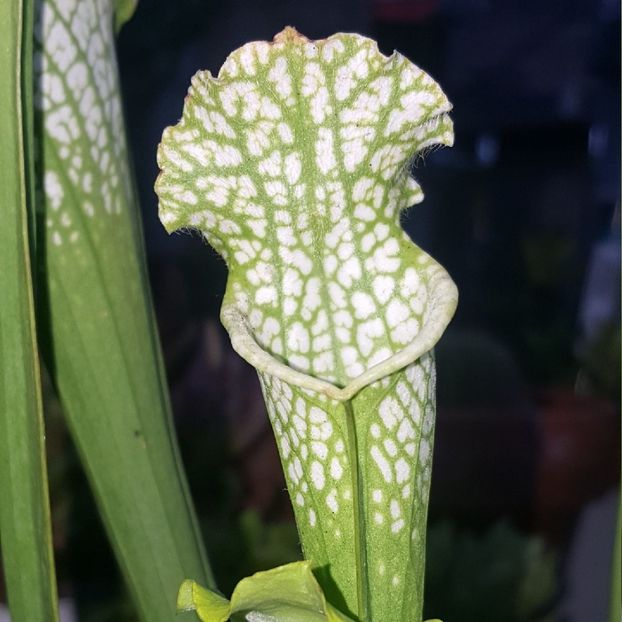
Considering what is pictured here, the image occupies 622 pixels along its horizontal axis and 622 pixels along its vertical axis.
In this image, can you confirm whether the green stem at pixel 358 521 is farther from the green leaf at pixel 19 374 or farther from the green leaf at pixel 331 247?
the green leaf at pixel 19 374

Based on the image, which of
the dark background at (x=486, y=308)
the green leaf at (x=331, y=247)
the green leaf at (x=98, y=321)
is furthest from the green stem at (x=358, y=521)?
the dark background at (x=486, y=308)

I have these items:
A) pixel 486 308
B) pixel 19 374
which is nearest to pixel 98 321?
pixel 19 374

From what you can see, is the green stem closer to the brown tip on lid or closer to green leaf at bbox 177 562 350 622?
green leaf at bbox 177 562 350 622

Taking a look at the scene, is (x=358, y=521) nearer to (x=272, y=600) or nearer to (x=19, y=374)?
(x=272, y=600)

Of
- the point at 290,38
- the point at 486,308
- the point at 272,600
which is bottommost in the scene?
the point at 486,308

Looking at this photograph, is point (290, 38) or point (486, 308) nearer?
point (290, 38)

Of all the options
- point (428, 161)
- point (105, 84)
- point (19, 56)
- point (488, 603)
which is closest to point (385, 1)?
point (428, 161)
